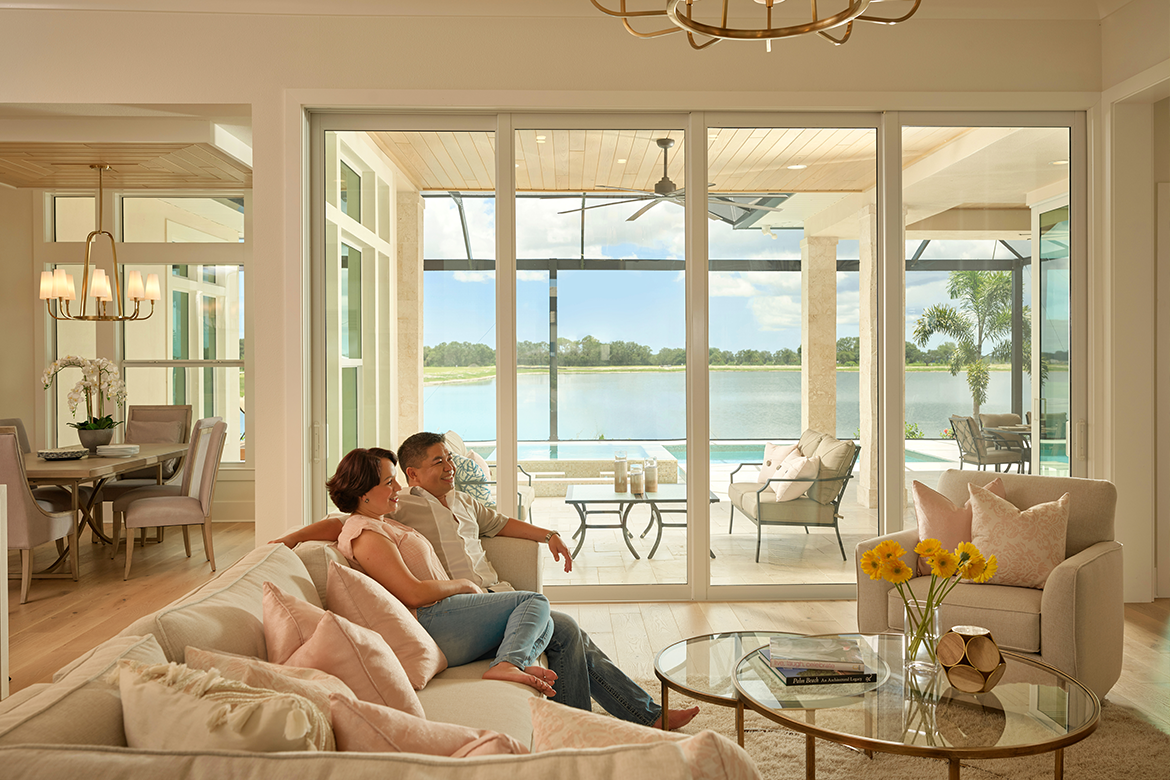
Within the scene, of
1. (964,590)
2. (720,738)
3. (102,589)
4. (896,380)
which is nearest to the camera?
(720,738)

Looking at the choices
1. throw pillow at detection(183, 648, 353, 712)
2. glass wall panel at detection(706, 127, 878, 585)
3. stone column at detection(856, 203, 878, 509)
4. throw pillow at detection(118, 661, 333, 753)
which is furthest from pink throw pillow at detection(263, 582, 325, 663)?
stone column at detection(856, 203, 878, 509)

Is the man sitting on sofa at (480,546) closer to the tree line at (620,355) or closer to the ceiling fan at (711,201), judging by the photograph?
A: the tree line at (620,355)

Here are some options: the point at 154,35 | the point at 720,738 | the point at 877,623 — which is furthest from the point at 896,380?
the point at 154,35

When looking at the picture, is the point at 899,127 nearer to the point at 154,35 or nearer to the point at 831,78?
the point at 831,78

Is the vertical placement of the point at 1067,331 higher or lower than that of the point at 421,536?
higher

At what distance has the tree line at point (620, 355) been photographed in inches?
161

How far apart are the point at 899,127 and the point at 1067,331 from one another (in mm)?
1449

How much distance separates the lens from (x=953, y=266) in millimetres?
4066

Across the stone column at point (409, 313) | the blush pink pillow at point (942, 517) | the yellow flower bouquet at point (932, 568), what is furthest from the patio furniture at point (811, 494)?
the yellow flower bouquet at point (932, 568)

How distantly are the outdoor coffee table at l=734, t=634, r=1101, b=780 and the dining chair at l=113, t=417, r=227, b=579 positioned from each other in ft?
12.7

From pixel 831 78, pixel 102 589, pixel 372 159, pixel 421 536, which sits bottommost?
pixel 102 589

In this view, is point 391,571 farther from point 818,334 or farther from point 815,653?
point 818,334

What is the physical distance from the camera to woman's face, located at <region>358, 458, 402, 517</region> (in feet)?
7.52

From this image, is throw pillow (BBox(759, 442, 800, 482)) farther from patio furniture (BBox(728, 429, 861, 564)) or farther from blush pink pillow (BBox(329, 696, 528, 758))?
blush pink pillow (BBox(329, 696, 528, 758))
